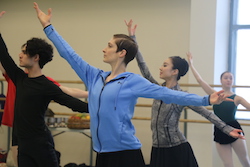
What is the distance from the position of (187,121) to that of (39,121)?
9.36 ft

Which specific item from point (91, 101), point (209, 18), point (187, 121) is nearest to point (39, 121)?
point (91, 101)

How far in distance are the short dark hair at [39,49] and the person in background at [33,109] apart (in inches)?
0.7

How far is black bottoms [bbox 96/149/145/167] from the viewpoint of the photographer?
6.95 feet

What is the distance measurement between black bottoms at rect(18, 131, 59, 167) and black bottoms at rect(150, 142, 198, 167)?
913 mm

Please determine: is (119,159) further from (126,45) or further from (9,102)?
(9,102)

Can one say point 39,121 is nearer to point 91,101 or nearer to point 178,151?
point 91,101

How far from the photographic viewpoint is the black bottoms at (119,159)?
2119 mm

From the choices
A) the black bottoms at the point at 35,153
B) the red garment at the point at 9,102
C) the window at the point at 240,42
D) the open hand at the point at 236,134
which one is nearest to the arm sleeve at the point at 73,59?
the black bottoms at the point at 35,153

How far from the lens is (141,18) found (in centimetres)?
580

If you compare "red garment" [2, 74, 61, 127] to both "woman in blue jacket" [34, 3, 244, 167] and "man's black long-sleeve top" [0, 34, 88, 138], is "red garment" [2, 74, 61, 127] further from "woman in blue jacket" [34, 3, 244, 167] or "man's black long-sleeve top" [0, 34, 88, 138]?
"woman in blue jacket" [34, 3, 244, 167]

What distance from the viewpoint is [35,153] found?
2502 millimetres

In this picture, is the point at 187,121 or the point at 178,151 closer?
the point at 178,151

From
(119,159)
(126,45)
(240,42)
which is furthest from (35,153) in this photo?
(240,42)

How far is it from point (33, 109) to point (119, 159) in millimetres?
729
